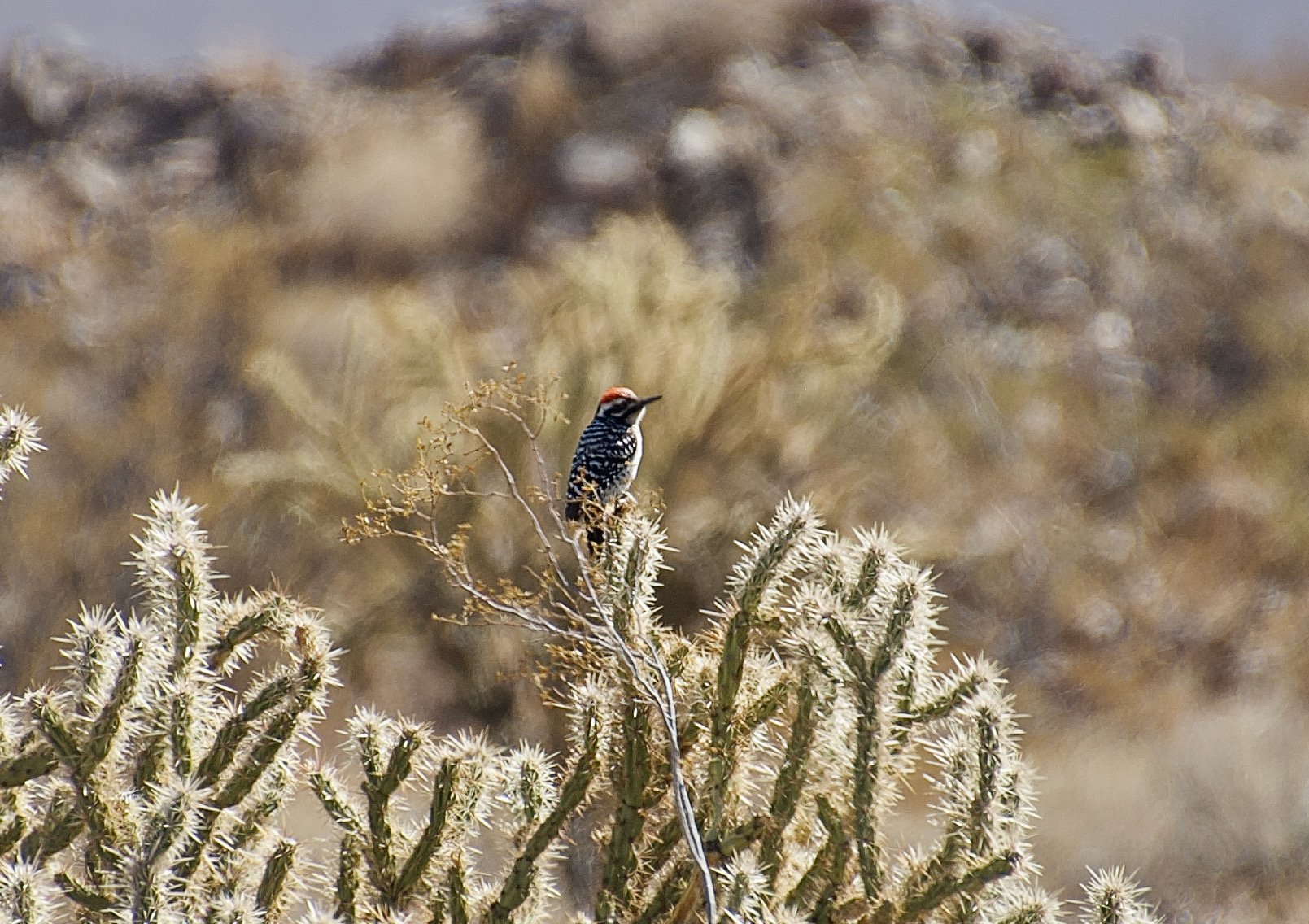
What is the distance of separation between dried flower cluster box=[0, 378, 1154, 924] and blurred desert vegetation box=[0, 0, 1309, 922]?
1646 millimetres

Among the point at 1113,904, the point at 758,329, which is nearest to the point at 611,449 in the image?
the point at 1113,904

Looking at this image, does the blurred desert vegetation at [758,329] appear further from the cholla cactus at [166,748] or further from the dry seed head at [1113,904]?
the dry seed head at [1113,904]

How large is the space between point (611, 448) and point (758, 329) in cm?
624

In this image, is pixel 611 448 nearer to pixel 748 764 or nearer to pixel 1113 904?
pixel 748 764

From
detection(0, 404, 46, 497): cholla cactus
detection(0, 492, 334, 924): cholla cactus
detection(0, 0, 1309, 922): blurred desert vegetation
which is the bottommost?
detection(0, 492, 334, 924): cholla cactus

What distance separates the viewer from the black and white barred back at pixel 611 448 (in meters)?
5.41

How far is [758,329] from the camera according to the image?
→ 1167cm

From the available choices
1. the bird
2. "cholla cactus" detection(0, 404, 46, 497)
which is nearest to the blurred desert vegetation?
the bird

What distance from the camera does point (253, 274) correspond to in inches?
588

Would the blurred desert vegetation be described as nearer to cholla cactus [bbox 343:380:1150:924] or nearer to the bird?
the bird

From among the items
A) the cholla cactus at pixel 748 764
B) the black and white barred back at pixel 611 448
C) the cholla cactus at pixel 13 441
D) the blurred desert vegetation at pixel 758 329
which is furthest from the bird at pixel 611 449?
the cholla cactus at pixel 13 441

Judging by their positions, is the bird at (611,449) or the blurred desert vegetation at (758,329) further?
the blurred desert vegetation at (758,329)

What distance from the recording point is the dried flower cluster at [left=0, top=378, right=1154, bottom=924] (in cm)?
307

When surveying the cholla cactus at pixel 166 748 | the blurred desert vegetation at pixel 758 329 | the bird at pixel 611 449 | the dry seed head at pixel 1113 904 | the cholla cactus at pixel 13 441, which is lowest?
the cholla cactus at pixel 166 748
